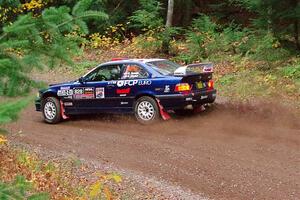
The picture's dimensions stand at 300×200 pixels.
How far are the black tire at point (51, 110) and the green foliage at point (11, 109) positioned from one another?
10609 mm

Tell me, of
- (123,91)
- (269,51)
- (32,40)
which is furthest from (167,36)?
(32,40)

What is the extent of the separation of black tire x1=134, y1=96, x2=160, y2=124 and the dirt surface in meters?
0.32

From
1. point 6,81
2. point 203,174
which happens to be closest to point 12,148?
point 203,174

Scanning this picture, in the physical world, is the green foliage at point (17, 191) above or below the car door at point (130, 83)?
below

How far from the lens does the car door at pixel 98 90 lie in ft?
42.8

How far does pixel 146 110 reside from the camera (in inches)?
496

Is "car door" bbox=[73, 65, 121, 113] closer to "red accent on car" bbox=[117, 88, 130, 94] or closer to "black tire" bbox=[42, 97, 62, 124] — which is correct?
"red accent on car" bbox=[117, 88, 130, 94]

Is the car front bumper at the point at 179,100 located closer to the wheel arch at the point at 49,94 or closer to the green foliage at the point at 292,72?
the wheel arch at the point at 49,94

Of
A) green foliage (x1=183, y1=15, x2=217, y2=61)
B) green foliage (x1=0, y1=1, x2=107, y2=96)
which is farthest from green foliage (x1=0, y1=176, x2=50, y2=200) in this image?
green foliage (x1=183, y1=15, x2=217, y2=61)

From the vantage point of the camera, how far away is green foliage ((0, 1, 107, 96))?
11.4ft

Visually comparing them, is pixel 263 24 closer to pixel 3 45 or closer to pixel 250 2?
pixel 250 2

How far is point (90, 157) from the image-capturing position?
401 inches

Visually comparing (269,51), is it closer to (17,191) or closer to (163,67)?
(163,67)

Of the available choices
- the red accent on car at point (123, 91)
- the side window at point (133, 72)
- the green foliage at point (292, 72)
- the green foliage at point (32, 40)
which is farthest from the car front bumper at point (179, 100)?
the green foliage at point (32, 40)
